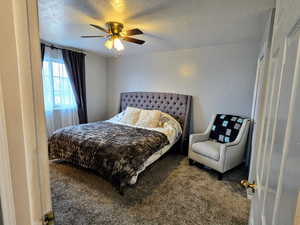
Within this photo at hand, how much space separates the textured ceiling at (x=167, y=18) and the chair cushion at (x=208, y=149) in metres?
1.86

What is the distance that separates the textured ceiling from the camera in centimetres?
168

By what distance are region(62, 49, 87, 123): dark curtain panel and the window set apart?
4.5 inches

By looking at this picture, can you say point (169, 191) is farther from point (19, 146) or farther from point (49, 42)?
point (49, 42)

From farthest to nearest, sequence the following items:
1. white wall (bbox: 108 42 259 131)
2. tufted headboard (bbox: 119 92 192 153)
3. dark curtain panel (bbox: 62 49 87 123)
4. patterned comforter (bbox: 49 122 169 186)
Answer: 1. dark curtain panel (bbox: 62 49 87 123)
2. tufted headboard (bbox: 119 92 192 153)
3. white wall (bbox: 108 42 259 131)
4. patterned comforter (bbox: 49 122 169 186)

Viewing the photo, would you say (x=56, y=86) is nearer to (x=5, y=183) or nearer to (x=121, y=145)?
(x=121, y=145)

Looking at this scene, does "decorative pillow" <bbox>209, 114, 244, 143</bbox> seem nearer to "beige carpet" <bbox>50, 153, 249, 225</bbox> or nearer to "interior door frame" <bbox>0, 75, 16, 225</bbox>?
"beige carpet" <bbox>50, 153, 249, 225</bbox>

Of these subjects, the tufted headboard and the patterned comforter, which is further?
the tufted headboard

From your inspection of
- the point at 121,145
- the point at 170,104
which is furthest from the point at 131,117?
the point at 121,145

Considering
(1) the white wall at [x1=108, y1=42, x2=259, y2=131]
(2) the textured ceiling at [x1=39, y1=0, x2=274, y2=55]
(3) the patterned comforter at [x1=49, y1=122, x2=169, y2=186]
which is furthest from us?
(1) the white wall at [x1=108, y1=42, x2=259, y2=131]

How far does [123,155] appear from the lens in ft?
6.73

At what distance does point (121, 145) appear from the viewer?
2.22m

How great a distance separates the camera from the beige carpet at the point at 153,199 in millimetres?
1703

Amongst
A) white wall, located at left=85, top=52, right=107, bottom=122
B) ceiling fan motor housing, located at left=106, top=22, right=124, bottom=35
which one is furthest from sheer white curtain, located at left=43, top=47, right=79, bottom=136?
ceiling fan motor housing, located at left=106, top=22, right=124, bottom=35

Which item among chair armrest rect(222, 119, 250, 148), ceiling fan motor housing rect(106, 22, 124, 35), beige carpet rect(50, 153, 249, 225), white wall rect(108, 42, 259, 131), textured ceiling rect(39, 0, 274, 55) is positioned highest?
textured ceiling rect(39, 0, 274, 55)
